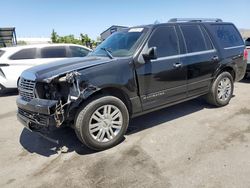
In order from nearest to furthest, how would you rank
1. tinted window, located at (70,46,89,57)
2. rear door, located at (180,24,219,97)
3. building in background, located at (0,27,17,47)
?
rear door, located at (180,24,219,97) < tinted window, located at (70,46,89,57) < building in background, located at (0,27,17,47)

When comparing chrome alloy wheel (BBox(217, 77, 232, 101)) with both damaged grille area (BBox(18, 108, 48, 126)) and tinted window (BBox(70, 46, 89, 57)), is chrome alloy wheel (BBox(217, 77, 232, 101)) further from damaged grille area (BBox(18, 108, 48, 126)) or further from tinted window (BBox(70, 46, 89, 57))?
tinted window (BBox(70, 46, 89, 57))

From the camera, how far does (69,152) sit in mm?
3779

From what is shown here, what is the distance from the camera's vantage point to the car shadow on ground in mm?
3898

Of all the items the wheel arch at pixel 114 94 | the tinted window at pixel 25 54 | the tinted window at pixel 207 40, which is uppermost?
the tinted window at pixel 207 40

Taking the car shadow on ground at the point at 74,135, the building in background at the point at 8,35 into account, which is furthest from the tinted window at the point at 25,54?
the building in background at the point at 8,35

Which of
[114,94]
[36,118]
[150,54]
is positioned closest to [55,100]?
[36,118]

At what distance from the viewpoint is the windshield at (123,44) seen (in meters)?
4.16

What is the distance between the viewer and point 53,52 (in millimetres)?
8438

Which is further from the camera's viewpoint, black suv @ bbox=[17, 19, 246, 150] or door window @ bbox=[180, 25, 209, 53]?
door window @ bbox=[180, 25, 209, 53]

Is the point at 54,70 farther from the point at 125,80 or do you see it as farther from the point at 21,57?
the point at 21,57

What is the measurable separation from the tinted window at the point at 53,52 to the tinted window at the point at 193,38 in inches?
202

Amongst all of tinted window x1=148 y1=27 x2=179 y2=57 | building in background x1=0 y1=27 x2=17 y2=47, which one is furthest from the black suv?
building in background x1=0 y1=27 x2=17 y2=47

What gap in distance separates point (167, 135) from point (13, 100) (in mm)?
5368

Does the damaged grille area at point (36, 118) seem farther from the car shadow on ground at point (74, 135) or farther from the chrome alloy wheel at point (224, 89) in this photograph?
the chrome alloy wheel at point (224, 89)
